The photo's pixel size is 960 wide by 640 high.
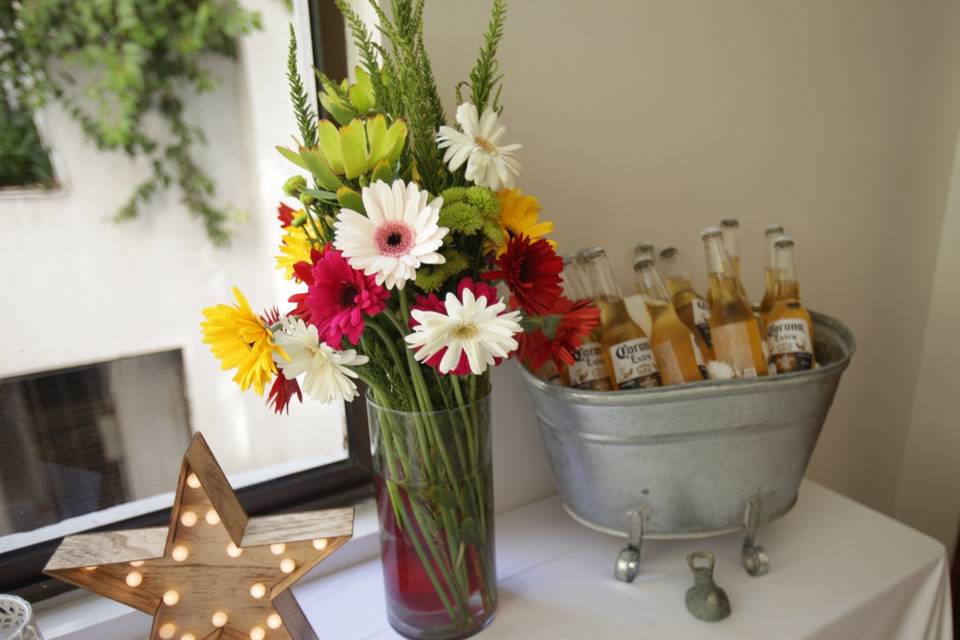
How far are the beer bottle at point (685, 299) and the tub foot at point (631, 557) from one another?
0.78 feet

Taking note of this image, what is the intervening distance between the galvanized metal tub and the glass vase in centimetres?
14

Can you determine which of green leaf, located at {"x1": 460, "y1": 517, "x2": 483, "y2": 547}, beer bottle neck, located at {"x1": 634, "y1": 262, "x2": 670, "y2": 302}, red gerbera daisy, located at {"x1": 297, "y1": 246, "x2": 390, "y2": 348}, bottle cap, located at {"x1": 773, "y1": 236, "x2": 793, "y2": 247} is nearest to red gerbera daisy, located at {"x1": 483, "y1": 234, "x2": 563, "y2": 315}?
red gerbera daisy, located at {"x1": 297, "y1": 246, "x2": 390, "y2": 348}

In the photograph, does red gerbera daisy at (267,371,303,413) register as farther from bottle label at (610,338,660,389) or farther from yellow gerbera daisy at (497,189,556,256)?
bottle label at (610,338,660,389)

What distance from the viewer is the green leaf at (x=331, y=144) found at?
1.73 feet

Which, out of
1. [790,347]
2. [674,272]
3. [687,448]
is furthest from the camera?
[674,272]

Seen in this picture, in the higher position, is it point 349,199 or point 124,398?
point 349,199

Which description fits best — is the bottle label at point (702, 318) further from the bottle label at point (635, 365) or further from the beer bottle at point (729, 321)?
the bottle label at point (635, 365)

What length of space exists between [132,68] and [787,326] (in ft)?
3.00

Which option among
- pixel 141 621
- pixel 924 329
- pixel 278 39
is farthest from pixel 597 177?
pixel 924 329

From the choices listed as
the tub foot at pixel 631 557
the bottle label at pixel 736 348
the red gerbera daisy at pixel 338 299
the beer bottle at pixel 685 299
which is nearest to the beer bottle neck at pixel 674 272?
the beer bottle at pixel 685 299

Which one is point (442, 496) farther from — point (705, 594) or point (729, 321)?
point (729, 321)

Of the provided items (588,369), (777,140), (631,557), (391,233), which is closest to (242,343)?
(391,233)

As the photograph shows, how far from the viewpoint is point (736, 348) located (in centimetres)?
85

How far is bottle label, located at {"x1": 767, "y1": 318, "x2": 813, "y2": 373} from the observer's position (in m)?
0.85
